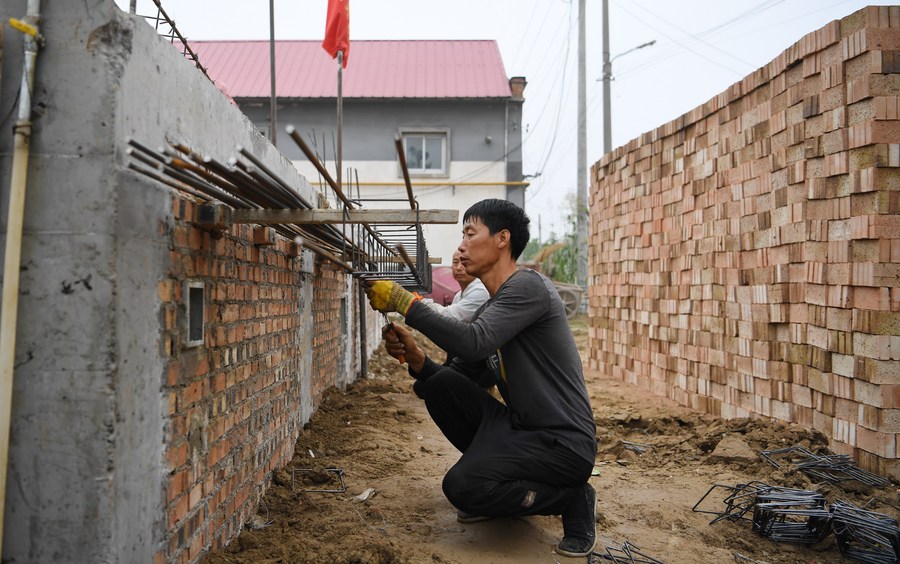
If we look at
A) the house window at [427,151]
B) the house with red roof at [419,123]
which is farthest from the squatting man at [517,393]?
the house window at [427,151]

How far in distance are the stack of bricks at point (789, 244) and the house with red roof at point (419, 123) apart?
9.97 metres

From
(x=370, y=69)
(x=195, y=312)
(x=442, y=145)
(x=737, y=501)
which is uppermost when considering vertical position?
(x=370, y=69)

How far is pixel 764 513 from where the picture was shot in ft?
11.8

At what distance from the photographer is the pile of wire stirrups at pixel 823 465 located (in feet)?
13.6

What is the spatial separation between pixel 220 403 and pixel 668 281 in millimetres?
5285

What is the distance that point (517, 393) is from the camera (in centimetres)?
325

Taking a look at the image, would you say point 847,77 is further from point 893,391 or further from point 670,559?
point 670,559

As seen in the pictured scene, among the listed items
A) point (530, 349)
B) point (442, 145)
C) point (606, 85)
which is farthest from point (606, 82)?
point (530, 349)

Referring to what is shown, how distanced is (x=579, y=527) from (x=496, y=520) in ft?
1.62

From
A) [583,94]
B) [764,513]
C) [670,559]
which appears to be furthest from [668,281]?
[583,94]

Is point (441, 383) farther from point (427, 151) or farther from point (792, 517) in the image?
point (427, 151)

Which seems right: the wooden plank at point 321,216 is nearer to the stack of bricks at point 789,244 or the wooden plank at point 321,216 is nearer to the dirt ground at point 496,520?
the dirt ground at point 496,520

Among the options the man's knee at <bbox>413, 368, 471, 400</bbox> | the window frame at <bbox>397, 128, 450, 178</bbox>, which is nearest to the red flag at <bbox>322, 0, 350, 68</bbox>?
the man's knee at <bbox>413, 368, 471, 400</bbox>

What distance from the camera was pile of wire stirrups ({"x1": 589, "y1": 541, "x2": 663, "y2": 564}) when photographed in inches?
122
